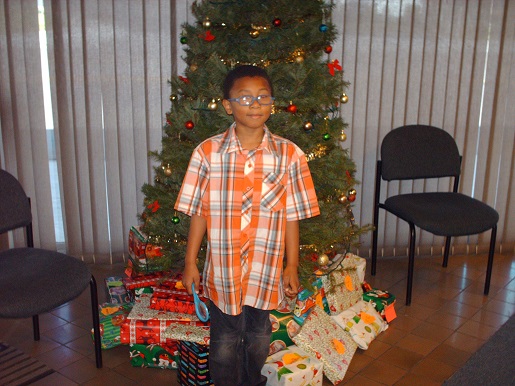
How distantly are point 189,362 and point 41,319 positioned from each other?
3.36 ft

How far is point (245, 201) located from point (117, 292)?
4.39 ft

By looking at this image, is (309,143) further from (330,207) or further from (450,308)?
(450,308)

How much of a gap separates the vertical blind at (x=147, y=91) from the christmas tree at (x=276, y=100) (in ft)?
2.84

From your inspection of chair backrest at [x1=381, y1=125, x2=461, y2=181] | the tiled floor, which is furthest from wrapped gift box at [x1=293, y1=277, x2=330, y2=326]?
chair backrest at [x1=381, y1=125, x2=461, y2=181]

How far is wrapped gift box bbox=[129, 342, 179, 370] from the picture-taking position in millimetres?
2369

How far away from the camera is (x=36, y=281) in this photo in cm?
208

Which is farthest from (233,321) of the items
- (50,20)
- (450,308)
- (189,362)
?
(50,20)

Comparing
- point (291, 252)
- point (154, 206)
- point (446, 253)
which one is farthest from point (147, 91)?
point (446, 253)

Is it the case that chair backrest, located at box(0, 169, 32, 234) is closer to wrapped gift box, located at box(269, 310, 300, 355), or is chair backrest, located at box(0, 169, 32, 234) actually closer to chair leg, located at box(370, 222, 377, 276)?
wrapped gift box, located at box(269, 310, 300, 355)

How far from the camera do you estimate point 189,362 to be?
2.20 m

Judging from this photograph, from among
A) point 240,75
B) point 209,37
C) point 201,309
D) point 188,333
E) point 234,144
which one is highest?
point 209,37

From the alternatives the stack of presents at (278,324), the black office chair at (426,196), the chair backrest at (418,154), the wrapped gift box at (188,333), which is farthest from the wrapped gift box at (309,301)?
the chair backrest at (418,154)

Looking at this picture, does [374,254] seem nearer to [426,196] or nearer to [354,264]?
[426,196]

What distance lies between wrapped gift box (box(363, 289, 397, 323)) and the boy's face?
1440 millimetres
